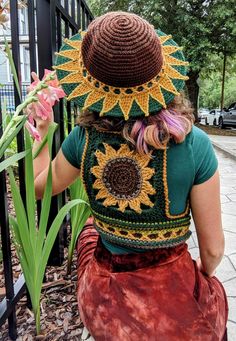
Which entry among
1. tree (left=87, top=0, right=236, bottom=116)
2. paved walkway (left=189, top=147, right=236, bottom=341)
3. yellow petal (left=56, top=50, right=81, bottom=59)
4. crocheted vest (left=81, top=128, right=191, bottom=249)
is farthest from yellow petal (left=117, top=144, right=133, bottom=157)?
tree (left=87, top=0, right=236, bottom=116)

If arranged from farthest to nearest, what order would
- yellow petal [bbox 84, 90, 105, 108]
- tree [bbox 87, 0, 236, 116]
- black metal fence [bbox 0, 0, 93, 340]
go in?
tree [bbox 87, 0, 236, 116]
black metal fence [bbox 0, 0, 93, 340]
yellow petal [bbox 84, 90, 105, 108]

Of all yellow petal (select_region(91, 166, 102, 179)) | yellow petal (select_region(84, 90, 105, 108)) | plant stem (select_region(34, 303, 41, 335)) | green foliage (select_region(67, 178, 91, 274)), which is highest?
yellow petal (select_region(84, 90, 105, 108))

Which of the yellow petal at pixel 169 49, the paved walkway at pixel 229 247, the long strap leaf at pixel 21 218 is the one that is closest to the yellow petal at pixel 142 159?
the yellow petal at pixel 169 49

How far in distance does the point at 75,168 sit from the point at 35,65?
0.66 meters

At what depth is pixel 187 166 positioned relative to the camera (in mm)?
1142

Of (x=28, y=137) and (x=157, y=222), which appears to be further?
(x=28, y=137)

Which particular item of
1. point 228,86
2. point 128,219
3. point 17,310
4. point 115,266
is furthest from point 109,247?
point 228,86

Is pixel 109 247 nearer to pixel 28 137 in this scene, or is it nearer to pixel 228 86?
pixel 28 137

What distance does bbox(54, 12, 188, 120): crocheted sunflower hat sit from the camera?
1030 millimetres

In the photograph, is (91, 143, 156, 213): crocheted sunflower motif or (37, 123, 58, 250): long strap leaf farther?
(37, 123, 58, 250): long strap leaf

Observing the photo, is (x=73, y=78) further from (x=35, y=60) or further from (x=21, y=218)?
(x=35, y=60)

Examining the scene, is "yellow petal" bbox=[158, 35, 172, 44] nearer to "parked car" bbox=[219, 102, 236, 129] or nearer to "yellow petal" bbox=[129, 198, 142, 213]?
"yellow petal" bbox=[129, 198, 142, 213]

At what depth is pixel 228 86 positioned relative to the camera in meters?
44.3

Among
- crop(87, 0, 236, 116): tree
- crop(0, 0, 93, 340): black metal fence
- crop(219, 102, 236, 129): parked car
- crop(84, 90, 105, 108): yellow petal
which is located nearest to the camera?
crop(84, 90, 105, 108): yellow petal
